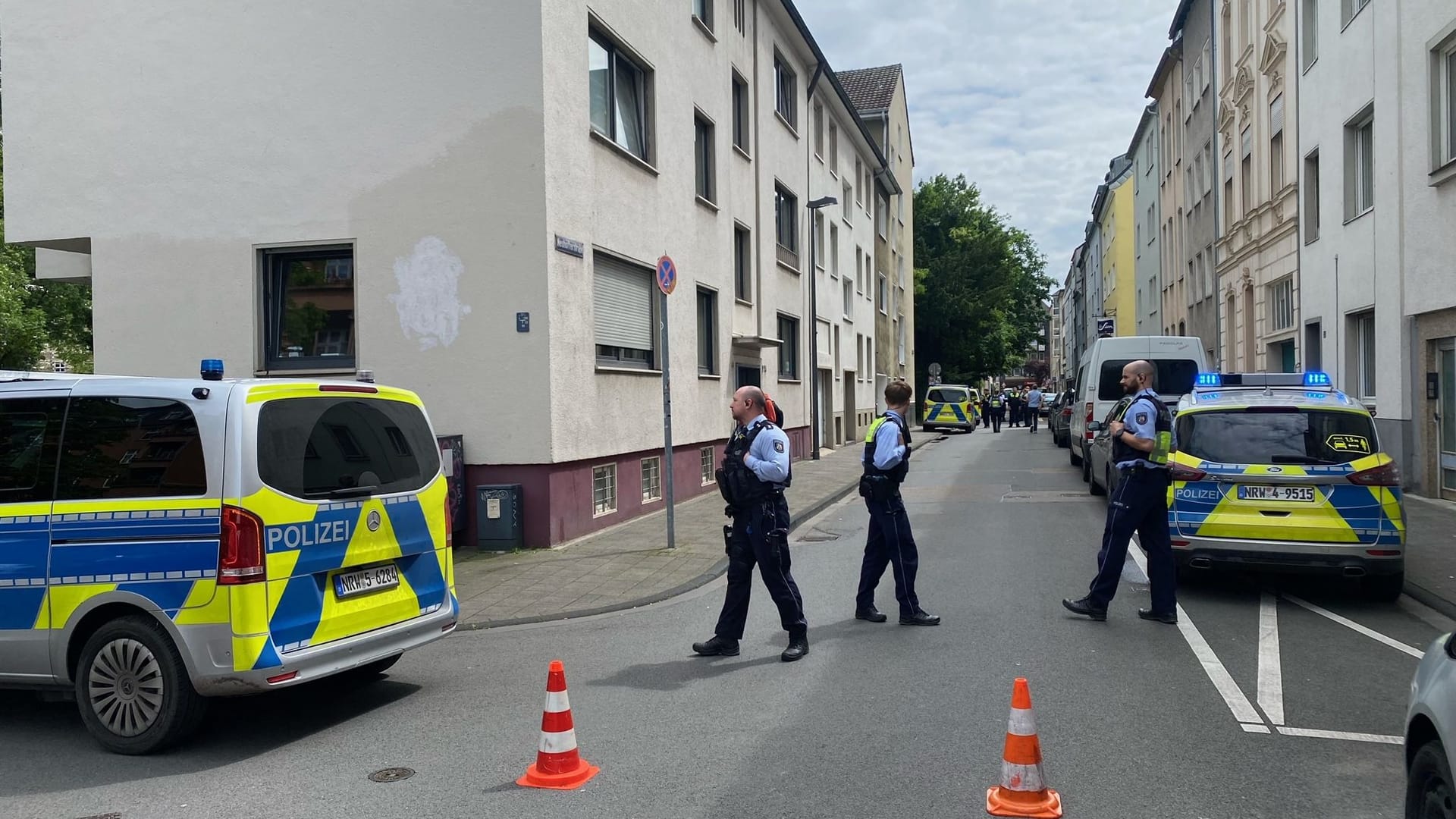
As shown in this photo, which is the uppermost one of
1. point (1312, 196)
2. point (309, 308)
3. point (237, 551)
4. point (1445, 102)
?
point (1445, 102)

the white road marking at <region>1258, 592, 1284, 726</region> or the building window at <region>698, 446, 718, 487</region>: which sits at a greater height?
the building window at <region>698, 446, 718, 487</region>

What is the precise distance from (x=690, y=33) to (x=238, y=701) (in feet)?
43.6

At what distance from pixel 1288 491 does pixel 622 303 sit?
838cm

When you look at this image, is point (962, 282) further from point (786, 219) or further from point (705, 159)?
point (705, 159)

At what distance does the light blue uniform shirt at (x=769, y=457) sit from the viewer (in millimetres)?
6863

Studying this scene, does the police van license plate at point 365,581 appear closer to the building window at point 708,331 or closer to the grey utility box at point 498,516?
the grey utility box at point 498,516

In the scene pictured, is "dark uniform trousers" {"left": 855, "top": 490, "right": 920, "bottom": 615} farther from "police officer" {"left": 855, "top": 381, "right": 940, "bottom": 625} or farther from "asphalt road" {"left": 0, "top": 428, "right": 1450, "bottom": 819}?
"asphalt road" {"left": 0, "top": 428, "right": 1450, "bottom": 819}

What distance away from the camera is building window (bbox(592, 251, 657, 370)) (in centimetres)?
1348

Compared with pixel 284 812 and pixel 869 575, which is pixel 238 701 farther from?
pixel 869 575

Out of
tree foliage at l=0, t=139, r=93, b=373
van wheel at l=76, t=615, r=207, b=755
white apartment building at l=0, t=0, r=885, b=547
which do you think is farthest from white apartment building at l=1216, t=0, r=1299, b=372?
tree foliage at l=0, t=139, r=93, b=373

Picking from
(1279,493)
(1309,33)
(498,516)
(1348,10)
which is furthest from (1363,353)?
(498,516)

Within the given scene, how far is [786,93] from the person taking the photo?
25.1m

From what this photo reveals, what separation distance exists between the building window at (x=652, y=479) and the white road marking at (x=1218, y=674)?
8.05m

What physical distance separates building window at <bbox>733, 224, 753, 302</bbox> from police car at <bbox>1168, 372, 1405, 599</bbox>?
12.7 metres
